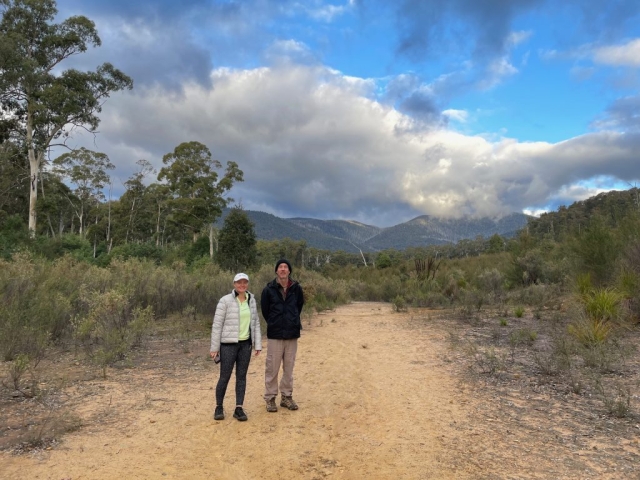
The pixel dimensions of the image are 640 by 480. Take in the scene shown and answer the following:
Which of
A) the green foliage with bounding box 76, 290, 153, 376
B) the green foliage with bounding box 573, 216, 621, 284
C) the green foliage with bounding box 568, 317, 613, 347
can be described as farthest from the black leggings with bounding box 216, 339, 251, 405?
the green foliage with bounding box 573, 216, 621, 284

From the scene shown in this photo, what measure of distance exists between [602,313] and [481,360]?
3.12 metres

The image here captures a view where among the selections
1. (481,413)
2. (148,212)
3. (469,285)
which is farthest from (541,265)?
(148,212)

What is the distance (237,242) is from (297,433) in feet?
78.8

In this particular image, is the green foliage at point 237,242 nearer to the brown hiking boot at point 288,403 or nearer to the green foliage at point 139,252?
the green foliage at point 139,252

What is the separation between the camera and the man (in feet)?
18.0

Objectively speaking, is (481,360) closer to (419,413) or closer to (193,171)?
(419,413)

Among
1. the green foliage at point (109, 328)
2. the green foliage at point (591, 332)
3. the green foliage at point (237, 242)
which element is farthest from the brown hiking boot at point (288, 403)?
the green foliage at point (237, 242)

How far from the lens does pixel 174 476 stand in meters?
3.69

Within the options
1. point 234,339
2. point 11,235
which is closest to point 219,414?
point 234,339

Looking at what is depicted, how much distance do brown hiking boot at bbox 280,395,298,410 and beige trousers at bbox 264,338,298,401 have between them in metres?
0.05

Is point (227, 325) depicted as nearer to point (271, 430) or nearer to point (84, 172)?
point (271, 430)

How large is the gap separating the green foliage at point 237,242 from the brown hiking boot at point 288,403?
72.2ft

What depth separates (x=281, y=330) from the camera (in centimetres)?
550

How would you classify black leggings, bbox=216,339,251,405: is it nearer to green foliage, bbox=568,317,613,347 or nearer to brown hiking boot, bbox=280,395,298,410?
brown hiking boot, bbox=280,395,298,410
